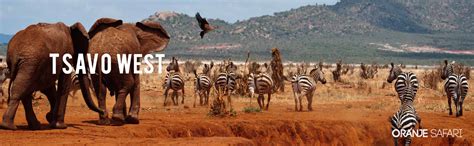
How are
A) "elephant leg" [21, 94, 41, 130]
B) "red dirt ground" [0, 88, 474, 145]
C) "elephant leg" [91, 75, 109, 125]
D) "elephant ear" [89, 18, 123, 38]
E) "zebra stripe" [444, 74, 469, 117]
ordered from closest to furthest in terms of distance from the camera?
"red dirt ground" [0, 88, 474, 145]
"elephant leg" [21, 94, 41, 130]
"elephant leg" [91, 75, 109, 125]
"elephant ear" [89, 18, 123, 38]
"zebra stripe" [444, 74, 469, 117]

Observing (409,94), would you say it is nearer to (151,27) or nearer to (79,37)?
(151,27)

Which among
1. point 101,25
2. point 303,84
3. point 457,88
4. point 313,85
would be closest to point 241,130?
point 101,25

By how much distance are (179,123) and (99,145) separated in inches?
220

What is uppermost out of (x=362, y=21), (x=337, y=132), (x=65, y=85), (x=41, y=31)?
(x=362, y=21)

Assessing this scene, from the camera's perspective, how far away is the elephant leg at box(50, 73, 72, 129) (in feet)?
49.9


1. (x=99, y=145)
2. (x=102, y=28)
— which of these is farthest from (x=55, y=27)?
(x=99, y=145)

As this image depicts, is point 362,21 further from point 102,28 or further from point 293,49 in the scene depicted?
point 102,28

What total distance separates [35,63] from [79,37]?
1.56 meters

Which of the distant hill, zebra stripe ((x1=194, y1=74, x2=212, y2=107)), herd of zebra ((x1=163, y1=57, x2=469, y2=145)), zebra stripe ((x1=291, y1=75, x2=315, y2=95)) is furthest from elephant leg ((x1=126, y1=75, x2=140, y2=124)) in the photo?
the distant hill

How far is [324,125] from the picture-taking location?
63.7 ft

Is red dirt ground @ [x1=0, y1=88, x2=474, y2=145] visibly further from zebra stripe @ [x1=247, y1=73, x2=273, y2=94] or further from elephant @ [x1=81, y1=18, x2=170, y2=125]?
zebra stripe @ [x1=247, y1=73, x2=273, y2=94]

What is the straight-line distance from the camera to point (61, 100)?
50.8 ft

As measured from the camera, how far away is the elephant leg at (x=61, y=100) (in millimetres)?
15203

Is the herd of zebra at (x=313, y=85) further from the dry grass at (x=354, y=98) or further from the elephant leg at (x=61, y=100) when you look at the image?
the elephant leg at (x=61, y=100)
